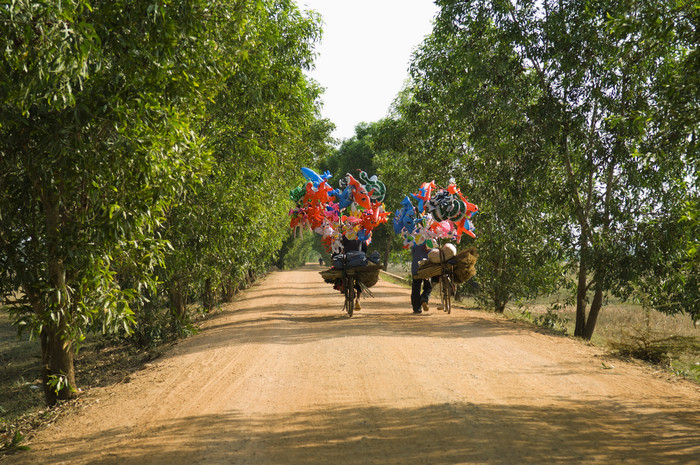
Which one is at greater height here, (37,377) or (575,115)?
(575,115)

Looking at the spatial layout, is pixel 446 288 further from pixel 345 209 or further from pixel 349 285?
pixel 345 209

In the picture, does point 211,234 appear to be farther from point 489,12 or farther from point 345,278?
point 489,12

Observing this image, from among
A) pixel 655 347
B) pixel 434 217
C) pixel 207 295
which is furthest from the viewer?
pixel 207 295

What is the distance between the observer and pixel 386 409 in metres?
6.12

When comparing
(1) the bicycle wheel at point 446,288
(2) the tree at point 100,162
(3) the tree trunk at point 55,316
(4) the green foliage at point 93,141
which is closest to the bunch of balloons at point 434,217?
(1) the bicycle wheel at point 446,288

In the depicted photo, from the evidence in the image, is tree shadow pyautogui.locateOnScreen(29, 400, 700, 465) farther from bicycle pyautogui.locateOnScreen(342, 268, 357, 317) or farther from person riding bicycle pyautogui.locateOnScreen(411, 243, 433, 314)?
person riding bicycle pyautogui.locateOnScreen(411, 243, 433, 314)

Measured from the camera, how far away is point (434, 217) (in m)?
14.2

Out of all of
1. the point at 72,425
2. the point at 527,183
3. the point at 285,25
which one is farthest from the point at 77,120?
the point at 527,183

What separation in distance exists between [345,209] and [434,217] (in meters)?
2.27

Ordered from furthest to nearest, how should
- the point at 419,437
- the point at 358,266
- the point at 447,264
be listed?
the point at 358,266 < the point at 447,264 < the point at 419,437

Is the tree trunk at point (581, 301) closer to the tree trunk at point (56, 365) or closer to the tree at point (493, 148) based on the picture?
the tree at point (493, 148)

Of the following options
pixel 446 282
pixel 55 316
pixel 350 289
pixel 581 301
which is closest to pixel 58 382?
pixel 55 316

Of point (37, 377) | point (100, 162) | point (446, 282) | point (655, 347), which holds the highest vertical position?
point (100, 162)

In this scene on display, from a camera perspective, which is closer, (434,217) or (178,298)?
(434,217)
